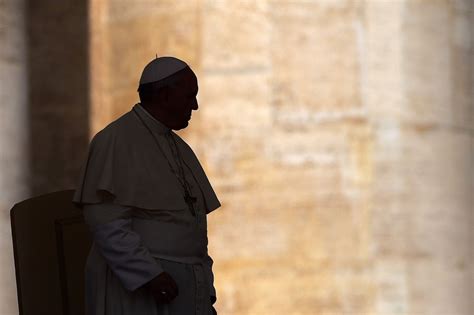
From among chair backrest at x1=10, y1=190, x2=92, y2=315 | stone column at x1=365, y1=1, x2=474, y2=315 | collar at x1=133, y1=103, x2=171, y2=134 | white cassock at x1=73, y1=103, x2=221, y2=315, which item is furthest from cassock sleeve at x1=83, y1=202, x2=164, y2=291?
stone column at x1=365, y1=1, x2=474, y2=315

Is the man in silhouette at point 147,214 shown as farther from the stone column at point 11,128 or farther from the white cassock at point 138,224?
the stone column at point 11,128

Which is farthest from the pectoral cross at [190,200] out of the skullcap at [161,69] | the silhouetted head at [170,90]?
the skullcap at [161,69]

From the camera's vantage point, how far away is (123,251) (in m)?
4.07

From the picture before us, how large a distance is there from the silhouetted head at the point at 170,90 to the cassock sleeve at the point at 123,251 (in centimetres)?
40

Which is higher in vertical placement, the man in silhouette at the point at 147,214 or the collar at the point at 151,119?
→ the collar at the point at 151,119

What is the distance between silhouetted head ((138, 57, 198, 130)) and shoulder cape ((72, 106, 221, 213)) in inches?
4.0

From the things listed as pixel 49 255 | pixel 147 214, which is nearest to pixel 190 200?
pixel 147 214

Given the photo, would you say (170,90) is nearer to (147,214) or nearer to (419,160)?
(147,214)

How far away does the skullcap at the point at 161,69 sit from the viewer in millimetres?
4270

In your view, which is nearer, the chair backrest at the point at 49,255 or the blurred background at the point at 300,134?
the chair backrest at the point at 49,255

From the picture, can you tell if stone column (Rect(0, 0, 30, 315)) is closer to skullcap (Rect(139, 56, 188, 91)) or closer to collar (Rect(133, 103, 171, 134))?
collar (Rect(133, 103, 171, 134))

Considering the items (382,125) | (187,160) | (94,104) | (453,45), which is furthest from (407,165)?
(187,160)

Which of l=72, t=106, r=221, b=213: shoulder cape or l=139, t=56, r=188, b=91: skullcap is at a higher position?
l=139, t=56, r=188, b=91: skullcap

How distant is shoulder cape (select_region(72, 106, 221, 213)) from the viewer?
4176 millimetres
